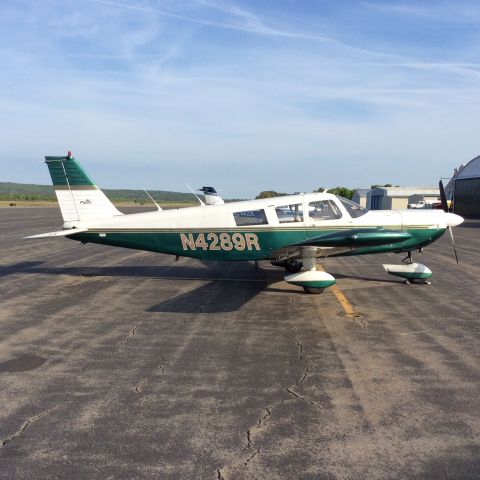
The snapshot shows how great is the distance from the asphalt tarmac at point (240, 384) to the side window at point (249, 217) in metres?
1.58

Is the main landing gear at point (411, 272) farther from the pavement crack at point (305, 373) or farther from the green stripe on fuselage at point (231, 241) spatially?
the pavement crack at point (305, 373)

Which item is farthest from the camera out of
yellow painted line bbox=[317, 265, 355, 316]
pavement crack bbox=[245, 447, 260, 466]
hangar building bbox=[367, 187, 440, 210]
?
hangar building bbox=[367, 187, 440, 210]

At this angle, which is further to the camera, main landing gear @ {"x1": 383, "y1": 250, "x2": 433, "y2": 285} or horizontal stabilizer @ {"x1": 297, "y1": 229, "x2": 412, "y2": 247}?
main landing gear @ {"x1": 383, "y1": 250, "x2": 433, "y2": 285}

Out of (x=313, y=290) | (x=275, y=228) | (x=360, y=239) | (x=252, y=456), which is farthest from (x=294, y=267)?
(x=252, y=456)

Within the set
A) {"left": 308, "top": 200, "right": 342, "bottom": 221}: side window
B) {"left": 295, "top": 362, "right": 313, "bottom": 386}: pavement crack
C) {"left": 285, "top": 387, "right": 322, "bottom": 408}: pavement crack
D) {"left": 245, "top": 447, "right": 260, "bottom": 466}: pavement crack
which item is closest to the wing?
{"left": 308, "top": 200, "right": 342, "bottom": 221}: side window

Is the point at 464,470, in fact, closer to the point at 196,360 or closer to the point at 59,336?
the point at 196,360

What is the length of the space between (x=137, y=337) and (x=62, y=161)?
252 inches

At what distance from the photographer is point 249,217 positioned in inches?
386

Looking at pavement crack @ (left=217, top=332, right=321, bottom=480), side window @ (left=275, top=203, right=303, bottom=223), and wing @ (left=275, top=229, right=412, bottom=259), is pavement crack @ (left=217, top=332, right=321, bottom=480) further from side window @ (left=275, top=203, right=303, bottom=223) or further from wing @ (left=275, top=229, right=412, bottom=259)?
side window @ (left=275, top=203, right=303, bottom=223)

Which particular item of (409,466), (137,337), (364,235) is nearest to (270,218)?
(364,235)

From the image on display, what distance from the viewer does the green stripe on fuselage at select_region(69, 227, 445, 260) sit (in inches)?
381

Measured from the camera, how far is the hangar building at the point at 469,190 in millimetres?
49369

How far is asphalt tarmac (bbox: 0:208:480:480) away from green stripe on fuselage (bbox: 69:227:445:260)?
36.6 inches

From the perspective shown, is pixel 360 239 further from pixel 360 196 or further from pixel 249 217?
Result: pixel 360 196
